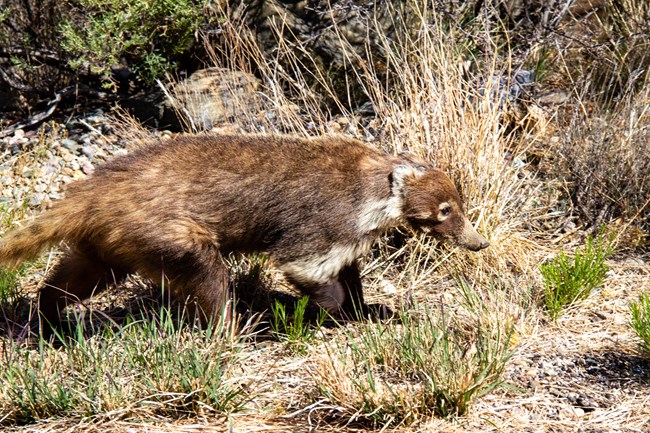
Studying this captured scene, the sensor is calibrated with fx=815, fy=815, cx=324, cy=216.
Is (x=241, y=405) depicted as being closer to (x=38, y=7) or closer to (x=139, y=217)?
(x=139, y=217)

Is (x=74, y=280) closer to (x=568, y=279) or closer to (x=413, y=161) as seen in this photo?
(x=413, y=161)

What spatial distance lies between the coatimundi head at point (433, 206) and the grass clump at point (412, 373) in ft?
2.86

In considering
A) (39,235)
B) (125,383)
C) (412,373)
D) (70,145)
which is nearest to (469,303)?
(412,373)

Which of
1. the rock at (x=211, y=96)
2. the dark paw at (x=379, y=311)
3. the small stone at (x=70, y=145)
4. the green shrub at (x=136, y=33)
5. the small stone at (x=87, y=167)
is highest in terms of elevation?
the green shrub at (x=136, y=33)

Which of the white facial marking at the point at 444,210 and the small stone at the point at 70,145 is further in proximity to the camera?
the small stone at the point at 70,145

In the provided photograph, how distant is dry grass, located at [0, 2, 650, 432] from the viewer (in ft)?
12.5

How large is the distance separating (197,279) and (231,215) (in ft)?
1.37

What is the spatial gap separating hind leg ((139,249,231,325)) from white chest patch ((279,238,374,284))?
40cm

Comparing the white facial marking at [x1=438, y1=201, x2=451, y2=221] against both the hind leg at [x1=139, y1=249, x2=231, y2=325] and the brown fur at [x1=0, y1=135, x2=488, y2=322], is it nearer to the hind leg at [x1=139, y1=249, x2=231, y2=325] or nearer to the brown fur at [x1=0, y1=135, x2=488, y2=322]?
the brown fur at [x1=0, y1=135, x2=488, y2=322]

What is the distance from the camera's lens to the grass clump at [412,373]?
12.3 ft

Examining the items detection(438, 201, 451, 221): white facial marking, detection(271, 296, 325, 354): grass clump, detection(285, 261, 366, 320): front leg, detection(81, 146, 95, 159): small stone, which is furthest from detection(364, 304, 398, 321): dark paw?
detection(81, 146, 95, 159): small stone

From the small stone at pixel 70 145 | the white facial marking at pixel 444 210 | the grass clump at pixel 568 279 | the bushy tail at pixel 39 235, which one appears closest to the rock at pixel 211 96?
the small stone at pixel 70 145

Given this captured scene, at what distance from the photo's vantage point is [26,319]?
5000mm

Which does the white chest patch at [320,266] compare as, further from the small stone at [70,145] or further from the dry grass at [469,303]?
the small stone at [70,145]
